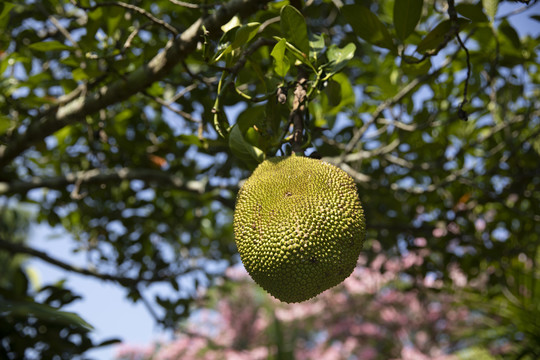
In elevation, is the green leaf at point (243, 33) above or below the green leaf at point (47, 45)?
above

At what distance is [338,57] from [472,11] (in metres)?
0.34

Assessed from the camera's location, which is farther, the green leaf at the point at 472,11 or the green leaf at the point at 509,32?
the green leaf at the point at 509,32

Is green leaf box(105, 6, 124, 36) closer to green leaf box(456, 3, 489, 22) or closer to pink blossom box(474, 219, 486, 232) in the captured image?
green leaf box(456, 3, 489, 22)

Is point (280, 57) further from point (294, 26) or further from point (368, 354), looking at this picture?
point (368, 354)

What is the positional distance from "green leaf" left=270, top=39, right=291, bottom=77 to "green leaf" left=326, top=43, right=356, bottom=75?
11 cm

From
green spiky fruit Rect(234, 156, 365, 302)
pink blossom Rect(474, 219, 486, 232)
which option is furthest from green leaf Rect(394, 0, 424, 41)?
pink blossom Rect(474, 219, 486, 232)

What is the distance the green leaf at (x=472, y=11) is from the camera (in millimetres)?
1054

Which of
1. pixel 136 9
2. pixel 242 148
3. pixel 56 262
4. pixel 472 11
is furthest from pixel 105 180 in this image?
pixel 472 11

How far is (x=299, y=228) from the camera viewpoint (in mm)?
818

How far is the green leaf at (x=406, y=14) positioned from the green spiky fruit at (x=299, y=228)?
1.43 ft

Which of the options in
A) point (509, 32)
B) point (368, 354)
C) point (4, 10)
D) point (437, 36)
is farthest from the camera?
point (368, 354)

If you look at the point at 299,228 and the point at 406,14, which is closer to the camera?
the point at 299,228

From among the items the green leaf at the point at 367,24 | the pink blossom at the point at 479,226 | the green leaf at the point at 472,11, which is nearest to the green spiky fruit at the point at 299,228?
the green leaf at the point at 367,24

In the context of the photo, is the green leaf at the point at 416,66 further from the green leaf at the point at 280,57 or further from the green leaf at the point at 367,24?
the green leaf at the point at 280,57
